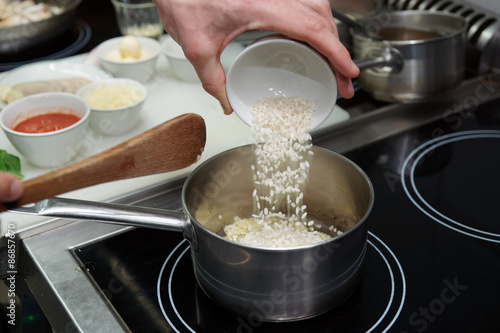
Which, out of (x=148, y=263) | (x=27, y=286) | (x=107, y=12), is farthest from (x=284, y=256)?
(x=107, y=12)

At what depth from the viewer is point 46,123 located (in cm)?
101

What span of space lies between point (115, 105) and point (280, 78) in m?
0.38

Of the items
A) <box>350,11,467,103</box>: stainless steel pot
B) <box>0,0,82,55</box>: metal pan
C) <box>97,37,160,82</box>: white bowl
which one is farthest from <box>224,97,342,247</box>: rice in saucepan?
<box>0,0,82,55</box>: metal pan

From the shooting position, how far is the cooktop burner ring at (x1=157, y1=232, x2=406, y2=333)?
67 cm

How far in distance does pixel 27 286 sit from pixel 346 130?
2.00ft

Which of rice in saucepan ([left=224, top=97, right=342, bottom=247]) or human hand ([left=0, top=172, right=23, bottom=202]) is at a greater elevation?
human hand ([left=0, top=172, right=23, bottom=202])

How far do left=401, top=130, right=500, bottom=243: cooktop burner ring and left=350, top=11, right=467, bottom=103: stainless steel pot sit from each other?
10cm

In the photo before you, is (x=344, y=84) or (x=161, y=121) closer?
(x=344, y=84)

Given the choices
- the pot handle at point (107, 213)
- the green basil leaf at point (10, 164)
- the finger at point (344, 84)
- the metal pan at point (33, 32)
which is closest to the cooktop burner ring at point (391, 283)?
the pot handle at point (107, 213)

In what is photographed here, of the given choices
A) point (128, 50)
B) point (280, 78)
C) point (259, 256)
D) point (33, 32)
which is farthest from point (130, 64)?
point (259, 256)

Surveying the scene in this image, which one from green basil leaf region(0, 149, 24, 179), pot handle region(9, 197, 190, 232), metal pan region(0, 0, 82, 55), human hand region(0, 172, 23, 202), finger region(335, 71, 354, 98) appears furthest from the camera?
metal pan region(0, 0, 82, 55)

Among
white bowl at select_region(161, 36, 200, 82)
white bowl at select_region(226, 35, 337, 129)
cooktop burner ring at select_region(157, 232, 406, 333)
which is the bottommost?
cooktop burner ring at select_region(157, 232, 406, 333)

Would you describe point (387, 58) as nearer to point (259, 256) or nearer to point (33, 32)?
point (259, 256)

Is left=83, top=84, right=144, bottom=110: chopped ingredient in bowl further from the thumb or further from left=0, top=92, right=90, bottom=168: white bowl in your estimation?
the thumb
